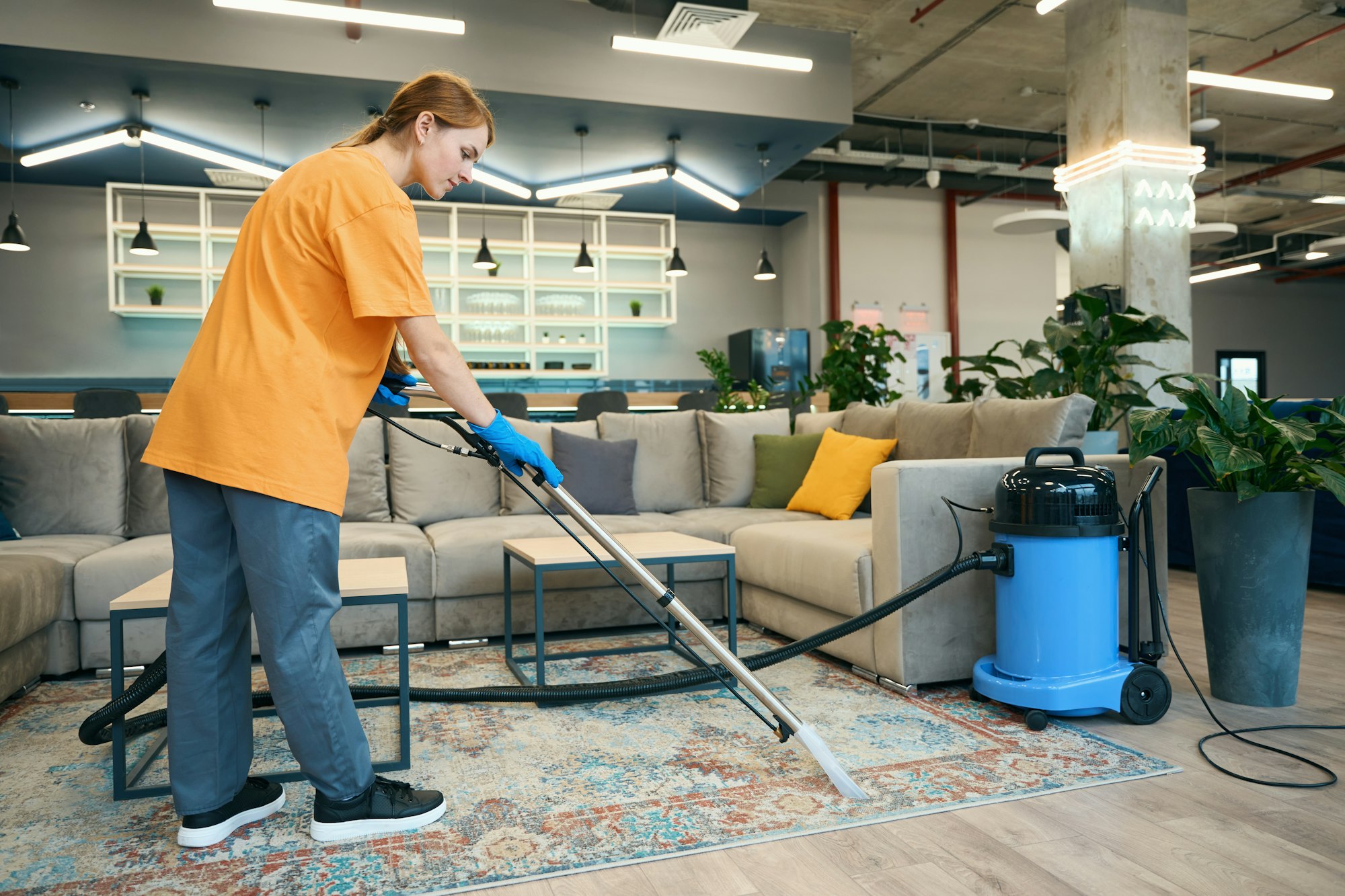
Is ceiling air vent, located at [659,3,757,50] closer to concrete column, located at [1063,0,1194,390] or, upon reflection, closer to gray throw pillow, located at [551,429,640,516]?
concrete column, located at [1063,0,1194,390]

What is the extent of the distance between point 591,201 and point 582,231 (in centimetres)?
64

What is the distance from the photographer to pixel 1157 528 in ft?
9.93

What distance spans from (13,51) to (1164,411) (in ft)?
21.6

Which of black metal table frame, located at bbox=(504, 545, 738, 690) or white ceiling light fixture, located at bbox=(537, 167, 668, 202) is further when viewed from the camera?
white ceiling light fixture, located at bbox=(537, 167, 668, 202)

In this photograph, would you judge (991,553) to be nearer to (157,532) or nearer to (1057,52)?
(157,532)

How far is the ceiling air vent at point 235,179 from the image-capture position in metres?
8.09

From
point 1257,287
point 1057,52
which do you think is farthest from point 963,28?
point 1257,287

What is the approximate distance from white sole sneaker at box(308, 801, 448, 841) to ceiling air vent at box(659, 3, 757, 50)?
17.8 ft

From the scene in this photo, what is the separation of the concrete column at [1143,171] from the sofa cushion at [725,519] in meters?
2.85

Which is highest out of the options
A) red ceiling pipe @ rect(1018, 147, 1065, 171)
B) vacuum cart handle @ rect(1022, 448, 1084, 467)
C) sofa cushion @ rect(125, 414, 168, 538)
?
red ceiling pipe @ rect(1018, 147, 1065, 171)

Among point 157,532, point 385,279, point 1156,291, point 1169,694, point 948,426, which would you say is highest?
point 1156,291

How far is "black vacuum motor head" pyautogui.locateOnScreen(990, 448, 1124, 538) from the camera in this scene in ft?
8.02

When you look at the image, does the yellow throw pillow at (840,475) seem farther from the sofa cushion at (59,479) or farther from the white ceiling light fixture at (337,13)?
the white ceiling light fixture at (337,13)

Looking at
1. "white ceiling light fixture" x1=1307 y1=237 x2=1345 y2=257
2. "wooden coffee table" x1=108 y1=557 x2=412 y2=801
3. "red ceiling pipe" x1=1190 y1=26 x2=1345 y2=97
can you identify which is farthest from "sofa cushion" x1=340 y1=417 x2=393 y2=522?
"white ceiling light fixture" x1=1307 y1=237 x2=1345 y2=257
